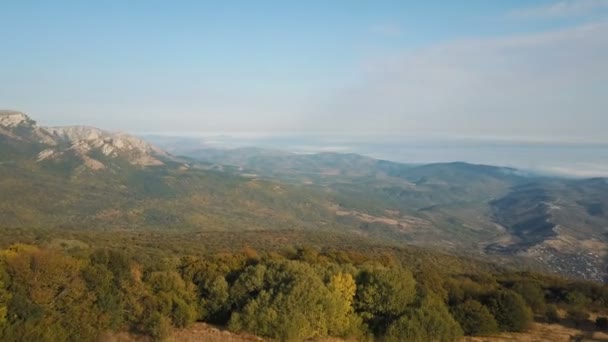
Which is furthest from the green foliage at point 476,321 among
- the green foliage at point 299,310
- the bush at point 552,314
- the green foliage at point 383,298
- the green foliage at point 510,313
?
the bush at point 552,314

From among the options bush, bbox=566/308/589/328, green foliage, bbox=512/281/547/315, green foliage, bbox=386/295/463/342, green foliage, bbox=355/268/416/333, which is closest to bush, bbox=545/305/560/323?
green foliage, bbox=512/281/547/315

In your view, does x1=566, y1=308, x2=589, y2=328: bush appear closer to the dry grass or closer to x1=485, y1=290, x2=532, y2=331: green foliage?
the dry grass

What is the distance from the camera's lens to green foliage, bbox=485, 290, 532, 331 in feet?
149

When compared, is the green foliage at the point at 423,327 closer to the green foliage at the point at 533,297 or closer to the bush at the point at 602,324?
the bush at the point at 602,324

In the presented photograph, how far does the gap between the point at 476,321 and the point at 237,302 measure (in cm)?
2165

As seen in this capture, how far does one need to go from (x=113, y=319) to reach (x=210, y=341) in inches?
335

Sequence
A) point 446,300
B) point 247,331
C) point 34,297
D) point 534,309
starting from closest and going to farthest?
point 34,297, point 247,331, point 446,300, point 534,309

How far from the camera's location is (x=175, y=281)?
1791 inches

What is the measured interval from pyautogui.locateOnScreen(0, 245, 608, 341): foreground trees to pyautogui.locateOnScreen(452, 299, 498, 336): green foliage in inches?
3.5

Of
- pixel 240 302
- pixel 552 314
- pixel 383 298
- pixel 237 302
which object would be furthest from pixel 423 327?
pixel 552 314

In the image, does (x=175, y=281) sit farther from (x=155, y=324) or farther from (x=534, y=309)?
(x=534, y=309)

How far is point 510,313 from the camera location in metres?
45.3

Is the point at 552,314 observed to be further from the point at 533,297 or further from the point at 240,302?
the point at 240,302

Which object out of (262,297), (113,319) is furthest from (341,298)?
(113,319)
